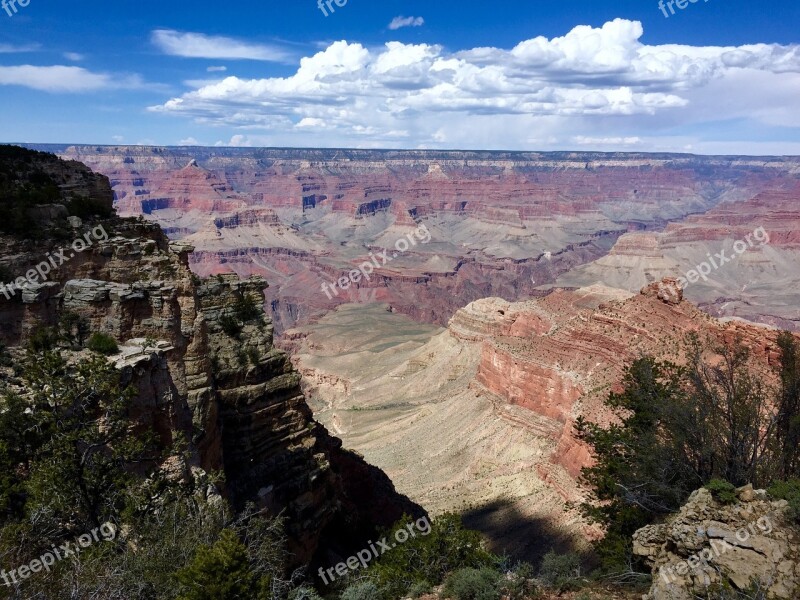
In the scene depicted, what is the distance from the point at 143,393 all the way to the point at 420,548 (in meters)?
11.1

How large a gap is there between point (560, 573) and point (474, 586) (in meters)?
4.20

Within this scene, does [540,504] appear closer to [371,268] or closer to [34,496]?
[34,496]

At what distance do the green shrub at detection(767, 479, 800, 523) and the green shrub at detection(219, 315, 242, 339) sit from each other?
19.7m

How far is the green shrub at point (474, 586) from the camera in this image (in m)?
14.0

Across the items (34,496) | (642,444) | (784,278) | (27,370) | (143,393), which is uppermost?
(27,370)

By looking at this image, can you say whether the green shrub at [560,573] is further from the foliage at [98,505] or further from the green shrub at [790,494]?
the foliage at [98,505]

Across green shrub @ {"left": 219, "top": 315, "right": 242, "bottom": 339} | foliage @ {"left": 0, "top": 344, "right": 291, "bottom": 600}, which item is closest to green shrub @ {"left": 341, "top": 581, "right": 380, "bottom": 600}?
foliage @ {"left": 0, "top": 344, "right": 291, "bottom": 600}

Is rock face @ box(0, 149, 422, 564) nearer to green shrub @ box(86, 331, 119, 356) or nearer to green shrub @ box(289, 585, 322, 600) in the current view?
green shrub @ box(86, 331, 119, 356)

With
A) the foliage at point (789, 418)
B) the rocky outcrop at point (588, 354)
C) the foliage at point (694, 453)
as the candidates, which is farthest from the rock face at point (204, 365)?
the rocky outcrop at point (588, 354)

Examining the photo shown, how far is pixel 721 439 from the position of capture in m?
18.5

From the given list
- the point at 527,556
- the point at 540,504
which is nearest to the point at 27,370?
the point at 527,556

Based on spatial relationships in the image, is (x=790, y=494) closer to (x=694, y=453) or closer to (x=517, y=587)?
(x=694, y=453)

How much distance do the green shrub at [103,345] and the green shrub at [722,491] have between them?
52.5 ft

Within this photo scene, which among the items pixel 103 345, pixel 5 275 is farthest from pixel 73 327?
pixel 5 275
